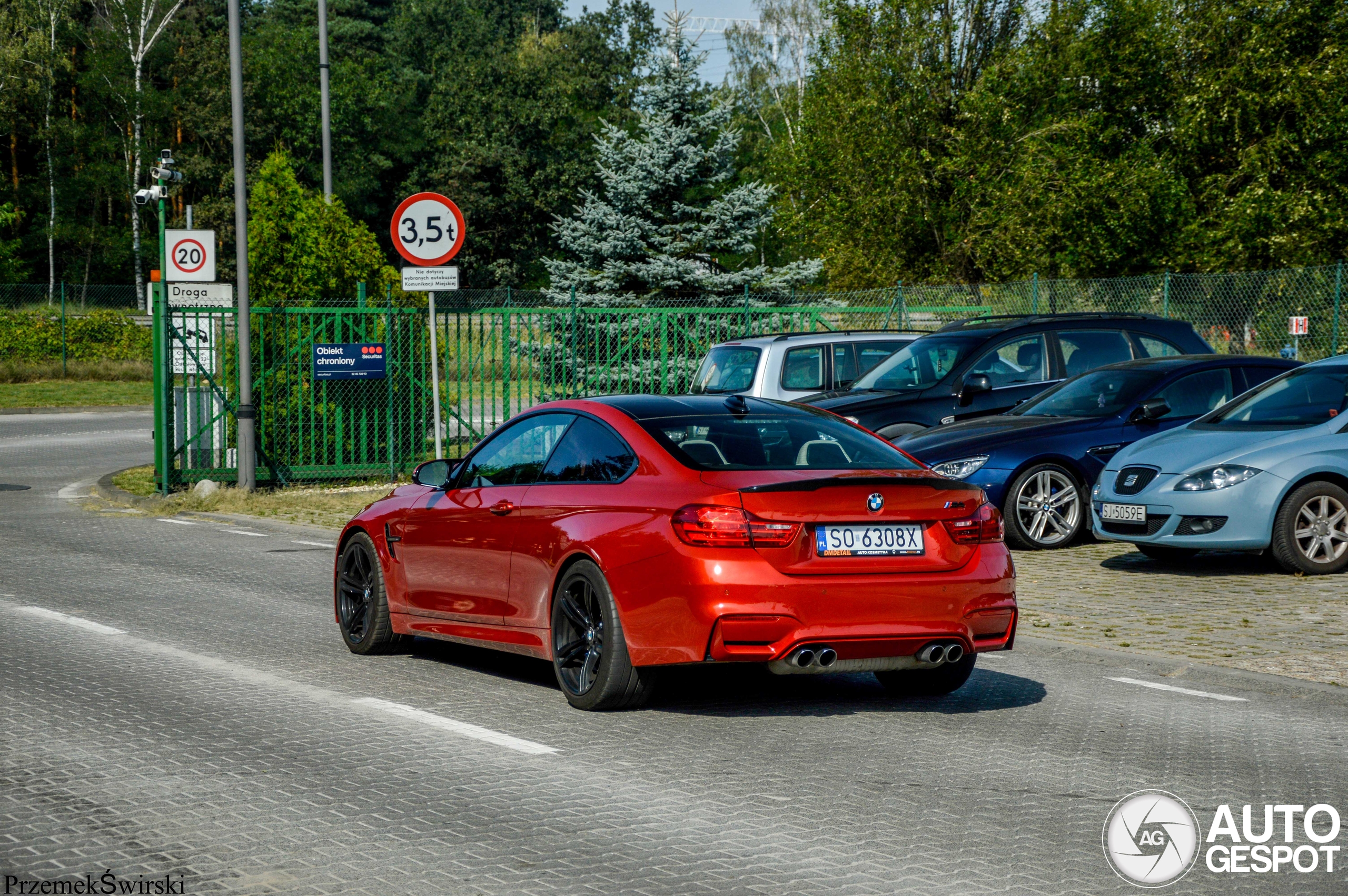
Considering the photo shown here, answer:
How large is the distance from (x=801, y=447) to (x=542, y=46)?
88.9 meters

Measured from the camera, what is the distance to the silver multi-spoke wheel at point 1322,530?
11.4 meters

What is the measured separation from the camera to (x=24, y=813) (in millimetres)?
5125

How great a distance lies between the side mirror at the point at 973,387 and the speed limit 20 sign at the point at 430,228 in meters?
5.32

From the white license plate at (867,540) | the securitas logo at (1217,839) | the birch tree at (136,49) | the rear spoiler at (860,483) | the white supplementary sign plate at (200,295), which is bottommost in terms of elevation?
the securitas logo at (1217,839)

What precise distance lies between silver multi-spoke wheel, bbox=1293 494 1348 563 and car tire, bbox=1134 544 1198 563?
0.98 meters

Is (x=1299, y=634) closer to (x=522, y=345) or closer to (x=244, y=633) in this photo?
(x=244, y=633)

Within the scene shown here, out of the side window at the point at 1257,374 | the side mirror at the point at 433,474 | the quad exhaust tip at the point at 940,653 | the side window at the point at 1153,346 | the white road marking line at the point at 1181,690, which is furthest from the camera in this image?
the side window at the point at 1153,346

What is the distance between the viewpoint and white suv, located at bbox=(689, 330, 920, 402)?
17.0 meters

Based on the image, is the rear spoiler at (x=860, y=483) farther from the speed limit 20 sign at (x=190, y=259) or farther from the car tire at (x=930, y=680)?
the speed limit 20 sign at (x=190, y=259)

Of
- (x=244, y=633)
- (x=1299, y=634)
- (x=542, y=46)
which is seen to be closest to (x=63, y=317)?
(x=244, y=633)

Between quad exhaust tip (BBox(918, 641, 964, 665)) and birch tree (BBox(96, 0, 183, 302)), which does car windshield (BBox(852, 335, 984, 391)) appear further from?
birch tree (BBox(96, 0, 183, 302))

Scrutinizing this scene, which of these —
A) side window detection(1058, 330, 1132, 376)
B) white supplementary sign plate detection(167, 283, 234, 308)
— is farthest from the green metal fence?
side window detection(1058, 330, 1132, 376)

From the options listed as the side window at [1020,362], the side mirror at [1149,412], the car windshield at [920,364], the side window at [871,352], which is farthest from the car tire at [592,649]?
the side window at [871,352]

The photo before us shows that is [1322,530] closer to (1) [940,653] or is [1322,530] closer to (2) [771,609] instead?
(1) [940,653]
